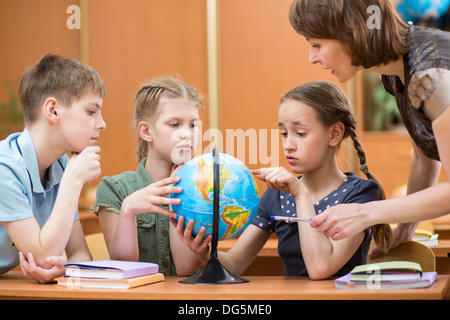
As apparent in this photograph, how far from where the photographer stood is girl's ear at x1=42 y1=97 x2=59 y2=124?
79.8 inches

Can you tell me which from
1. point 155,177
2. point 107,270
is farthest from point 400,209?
point 155,177

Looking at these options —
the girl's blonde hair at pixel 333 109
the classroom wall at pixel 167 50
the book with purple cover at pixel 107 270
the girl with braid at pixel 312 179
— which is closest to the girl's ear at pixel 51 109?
the book with purple cover at pixel 107 270

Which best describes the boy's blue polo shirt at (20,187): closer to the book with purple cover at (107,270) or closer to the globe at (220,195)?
the book with purple cover at (107,270)

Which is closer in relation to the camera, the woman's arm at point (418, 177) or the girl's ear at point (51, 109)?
the girl's ear at point (51, 109)

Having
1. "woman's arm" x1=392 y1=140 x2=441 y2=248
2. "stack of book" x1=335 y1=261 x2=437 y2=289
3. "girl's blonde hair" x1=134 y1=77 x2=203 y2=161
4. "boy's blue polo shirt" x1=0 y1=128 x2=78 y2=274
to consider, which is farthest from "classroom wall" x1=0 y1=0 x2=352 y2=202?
"stack of book" x1=335 y1=261 x2=437 y2=289

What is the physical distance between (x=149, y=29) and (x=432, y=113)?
13.3 ft

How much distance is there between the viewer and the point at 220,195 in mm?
1695

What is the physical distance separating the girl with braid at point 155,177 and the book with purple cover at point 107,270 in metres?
0.17

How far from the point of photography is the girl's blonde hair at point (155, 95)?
235cm

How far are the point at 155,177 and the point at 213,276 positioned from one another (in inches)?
25.7

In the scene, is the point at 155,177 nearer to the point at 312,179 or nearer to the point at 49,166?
the point at 49,166

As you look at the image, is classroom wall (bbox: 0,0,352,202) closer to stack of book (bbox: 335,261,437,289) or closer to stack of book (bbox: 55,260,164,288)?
stack of book (bbox: 55,260,164,288)
